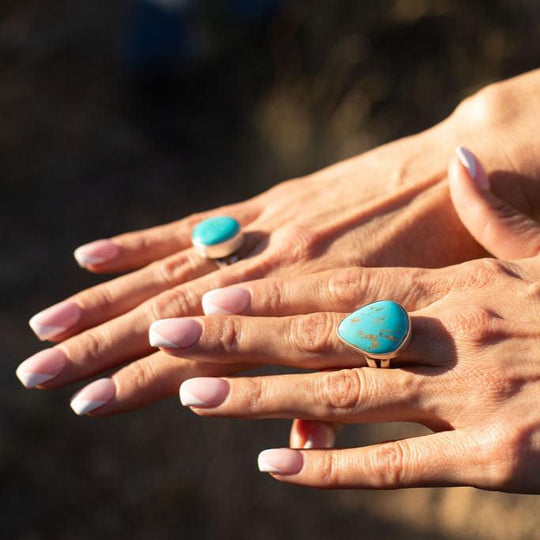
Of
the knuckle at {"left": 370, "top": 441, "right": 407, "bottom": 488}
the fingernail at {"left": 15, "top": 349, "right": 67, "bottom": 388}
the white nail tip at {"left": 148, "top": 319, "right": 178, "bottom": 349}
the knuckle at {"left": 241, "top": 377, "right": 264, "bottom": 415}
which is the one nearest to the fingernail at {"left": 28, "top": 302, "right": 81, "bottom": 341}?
the fingernail at {"left": 15, "top": 349, "right": 67, "bottom": 388}

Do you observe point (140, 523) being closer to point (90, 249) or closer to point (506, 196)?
point (90, 249)

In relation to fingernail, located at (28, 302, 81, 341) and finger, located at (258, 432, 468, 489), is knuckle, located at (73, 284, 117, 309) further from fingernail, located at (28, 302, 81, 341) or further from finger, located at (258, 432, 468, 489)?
finger, located at (258, 432, 468, 489)

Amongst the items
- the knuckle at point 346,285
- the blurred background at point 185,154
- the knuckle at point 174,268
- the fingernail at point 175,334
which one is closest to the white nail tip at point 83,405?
the fingernail at point 175,334

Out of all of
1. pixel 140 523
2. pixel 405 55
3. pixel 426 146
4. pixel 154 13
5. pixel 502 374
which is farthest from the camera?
pixel 154 13

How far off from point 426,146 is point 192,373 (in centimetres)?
110

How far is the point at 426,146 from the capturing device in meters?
2.27

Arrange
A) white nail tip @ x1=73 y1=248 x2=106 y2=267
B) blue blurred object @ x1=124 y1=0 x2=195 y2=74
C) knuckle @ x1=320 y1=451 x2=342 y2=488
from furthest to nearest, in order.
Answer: blue blurred object @ x1=124 y1=0 x2=195 y2=74
white nail tip @ x1=73 y1=248 x2=106 y2=267
knuckle @ x1=320 y1=451 x2=342 y2=488

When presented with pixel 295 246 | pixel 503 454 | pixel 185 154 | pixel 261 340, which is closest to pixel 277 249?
pixel 295 246

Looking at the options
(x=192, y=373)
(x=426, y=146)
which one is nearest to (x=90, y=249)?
(x=192, y=373)

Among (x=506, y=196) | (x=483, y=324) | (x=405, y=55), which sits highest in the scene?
(x=405, y=55)

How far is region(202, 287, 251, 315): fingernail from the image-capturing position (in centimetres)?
186

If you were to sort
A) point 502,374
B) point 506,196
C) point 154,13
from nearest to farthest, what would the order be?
point 502,374 → point 506,196 → point 154,13

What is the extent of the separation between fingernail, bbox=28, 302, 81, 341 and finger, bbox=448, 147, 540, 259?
1215mm

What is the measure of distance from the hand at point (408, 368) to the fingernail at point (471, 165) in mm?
87
